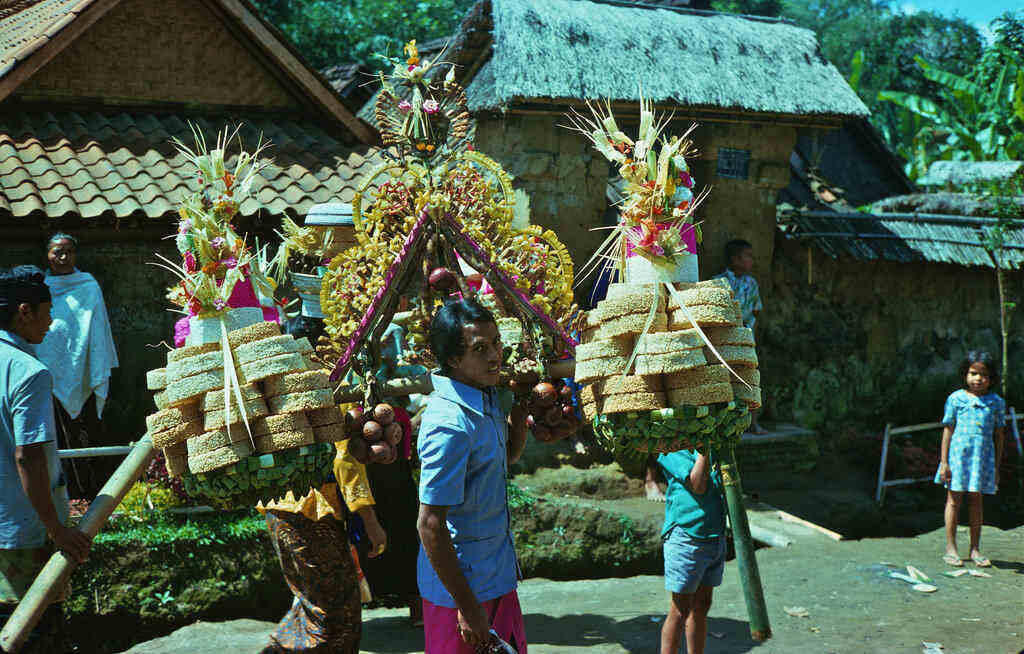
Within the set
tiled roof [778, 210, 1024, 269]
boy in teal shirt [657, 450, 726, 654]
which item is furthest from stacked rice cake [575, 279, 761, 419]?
tiled roof [778, 210, 1024, 269]

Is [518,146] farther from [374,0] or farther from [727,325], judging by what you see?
[374,0]

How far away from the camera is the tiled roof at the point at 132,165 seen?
6938 mm

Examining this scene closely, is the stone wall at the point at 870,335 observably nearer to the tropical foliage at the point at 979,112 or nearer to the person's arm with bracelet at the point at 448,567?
the tropical foliage at the point at 979,112

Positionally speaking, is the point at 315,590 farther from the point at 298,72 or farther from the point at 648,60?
the point at 298,72

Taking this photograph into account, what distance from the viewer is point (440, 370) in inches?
117

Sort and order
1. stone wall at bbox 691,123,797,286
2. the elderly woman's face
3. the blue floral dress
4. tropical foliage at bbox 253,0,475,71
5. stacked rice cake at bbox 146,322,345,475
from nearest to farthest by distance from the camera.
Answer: stacked rice cake at bbox 146,322,345,475
the elderly woman's face
the blue floral dress
stone wall at bbox 691,123,797,286
tropical foliage at bbox 253,0,475,71

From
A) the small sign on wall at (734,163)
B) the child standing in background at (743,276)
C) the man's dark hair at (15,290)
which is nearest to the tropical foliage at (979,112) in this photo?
the small sign on wall at (734,163)

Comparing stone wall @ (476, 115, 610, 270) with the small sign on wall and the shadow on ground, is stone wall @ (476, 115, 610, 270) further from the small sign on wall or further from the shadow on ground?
the shadow on ground

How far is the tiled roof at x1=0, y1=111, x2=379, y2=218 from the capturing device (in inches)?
273

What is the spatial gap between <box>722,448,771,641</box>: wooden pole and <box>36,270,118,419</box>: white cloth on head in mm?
5014

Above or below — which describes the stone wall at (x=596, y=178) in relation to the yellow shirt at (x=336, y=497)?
above

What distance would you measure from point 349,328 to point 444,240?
0.49 metres

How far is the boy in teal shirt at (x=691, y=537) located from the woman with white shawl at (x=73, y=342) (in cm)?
480

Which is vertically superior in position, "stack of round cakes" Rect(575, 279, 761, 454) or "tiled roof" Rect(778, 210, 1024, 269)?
"tiled roof" Rect(778, 210, 1024, 269)
